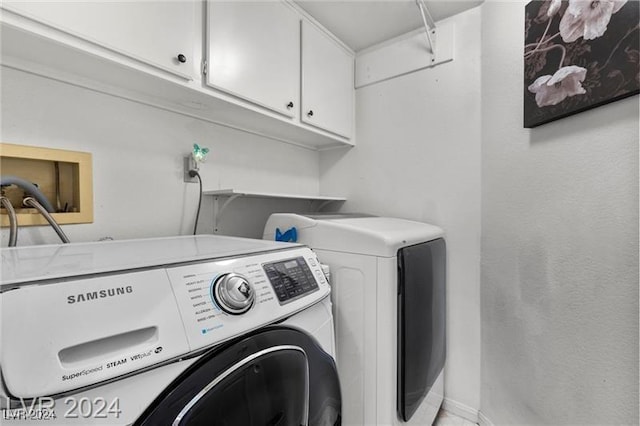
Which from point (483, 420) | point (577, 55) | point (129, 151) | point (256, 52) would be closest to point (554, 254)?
point (577, 55)

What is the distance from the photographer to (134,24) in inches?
37.2

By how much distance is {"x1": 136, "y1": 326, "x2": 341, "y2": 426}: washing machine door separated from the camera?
53 cm

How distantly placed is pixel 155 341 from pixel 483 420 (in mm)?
1778

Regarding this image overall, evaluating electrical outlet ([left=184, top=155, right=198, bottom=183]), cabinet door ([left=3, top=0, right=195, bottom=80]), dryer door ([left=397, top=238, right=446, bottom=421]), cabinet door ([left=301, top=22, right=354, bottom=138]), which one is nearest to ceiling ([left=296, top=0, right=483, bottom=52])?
cabinet door ([left=301, top=22, right=354, bottom=138])

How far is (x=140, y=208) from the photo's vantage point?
50.0 inches

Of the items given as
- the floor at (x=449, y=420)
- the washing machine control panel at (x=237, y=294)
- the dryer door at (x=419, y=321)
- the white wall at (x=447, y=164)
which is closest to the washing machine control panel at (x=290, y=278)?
the washing machine control panel at (x=237, y=294)

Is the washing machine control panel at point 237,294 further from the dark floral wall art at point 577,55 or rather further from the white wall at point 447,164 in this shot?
the dark floral wall art at point 577,55

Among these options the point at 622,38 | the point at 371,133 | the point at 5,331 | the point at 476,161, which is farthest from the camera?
the point at 371,133

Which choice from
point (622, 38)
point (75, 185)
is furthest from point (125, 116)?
point (622, 38)

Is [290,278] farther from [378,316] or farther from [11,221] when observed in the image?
[11,221]

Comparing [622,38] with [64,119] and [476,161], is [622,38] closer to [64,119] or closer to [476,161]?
[476,161]

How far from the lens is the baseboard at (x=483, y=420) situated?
1.51 metres

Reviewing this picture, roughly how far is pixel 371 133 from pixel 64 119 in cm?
161

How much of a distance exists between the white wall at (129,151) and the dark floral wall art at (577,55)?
56.5 inches
